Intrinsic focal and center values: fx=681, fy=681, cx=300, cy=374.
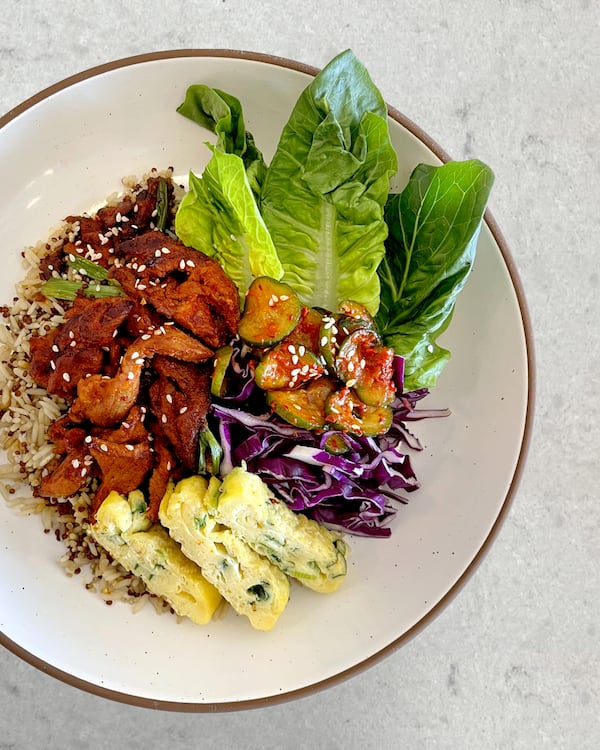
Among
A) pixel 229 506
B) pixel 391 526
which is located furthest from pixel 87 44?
pixel 391 526

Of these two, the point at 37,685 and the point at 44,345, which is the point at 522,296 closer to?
the point at 44,345

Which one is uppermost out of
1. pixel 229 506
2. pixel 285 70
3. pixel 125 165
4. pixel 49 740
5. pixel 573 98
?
pixel 573 98

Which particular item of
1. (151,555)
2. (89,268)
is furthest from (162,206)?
(151,555)

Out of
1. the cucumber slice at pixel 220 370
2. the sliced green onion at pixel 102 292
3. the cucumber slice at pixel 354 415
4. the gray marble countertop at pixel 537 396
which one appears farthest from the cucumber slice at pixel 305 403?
the gray marble countertop at pixel 537 396

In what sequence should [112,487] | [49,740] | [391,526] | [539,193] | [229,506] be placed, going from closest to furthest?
[229,506] → [112,487] → [391,526] → [49,740] → [539,193]

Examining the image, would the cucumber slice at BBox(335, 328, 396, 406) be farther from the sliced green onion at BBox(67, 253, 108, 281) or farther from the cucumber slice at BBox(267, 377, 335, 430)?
the sliced green onion at BBox(67, 253, 108, 281)

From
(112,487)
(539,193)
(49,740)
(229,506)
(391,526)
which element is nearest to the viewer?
(229,506)

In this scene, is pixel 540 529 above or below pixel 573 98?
below
